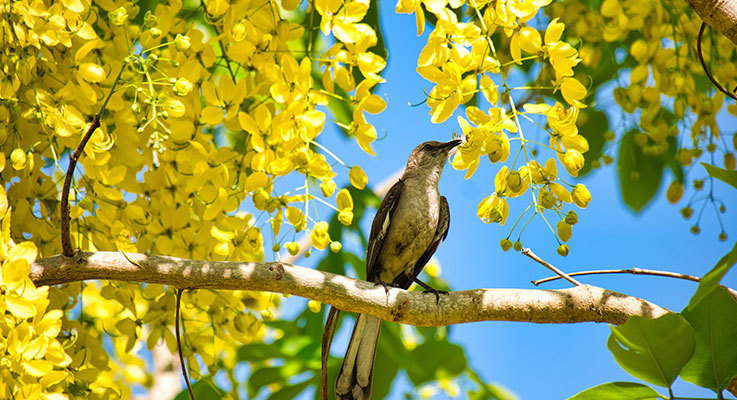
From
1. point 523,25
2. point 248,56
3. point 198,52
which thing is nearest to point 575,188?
point 523,25

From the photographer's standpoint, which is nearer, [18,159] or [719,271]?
[719,271]

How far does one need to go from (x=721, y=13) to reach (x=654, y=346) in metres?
0.72

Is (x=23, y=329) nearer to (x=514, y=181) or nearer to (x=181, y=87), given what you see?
(x=181, y=87)

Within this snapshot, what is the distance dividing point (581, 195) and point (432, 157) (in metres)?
1.42

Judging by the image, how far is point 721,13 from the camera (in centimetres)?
152

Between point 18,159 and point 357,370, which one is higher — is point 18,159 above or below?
above

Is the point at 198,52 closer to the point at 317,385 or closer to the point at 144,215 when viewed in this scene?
the point at 144,215

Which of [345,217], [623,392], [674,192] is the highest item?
[674,192]

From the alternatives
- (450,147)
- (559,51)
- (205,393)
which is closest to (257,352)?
(205,393)

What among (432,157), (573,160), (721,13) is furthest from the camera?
(432,157)

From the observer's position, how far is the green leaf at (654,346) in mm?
1365

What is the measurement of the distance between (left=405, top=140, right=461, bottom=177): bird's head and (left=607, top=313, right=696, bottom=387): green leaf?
171 centimetres

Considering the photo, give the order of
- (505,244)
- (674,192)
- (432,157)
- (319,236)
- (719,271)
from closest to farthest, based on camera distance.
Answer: (719,271) → (505,244) → (319,236) → (674,192) → (432,157)

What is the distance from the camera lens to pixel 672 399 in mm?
1415
